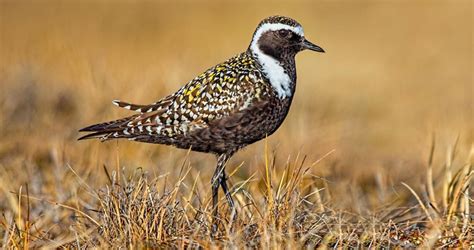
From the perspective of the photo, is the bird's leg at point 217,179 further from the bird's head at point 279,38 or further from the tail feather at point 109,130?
the bird's head at point 279,38

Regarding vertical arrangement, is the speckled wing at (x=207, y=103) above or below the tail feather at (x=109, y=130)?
above

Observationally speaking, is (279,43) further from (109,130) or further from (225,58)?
(225,58)

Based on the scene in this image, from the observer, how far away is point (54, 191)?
641 centimetres

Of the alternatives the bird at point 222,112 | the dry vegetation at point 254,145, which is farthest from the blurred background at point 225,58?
the bird at point 222,112

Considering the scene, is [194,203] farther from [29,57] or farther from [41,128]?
[29,57]

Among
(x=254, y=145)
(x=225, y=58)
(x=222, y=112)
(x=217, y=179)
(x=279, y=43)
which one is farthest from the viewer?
(x=225, y=58)

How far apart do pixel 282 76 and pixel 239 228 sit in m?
1.33

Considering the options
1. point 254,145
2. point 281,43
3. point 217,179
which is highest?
point 281,43

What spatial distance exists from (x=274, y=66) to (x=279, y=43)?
7.9 inches

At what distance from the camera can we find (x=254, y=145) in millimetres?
8422

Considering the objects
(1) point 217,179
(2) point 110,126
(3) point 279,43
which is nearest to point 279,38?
(3) point 279,43

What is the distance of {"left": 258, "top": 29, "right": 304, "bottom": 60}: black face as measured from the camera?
5.77 m

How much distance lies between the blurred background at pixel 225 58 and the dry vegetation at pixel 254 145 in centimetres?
3

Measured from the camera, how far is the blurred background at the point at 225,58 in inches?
296
